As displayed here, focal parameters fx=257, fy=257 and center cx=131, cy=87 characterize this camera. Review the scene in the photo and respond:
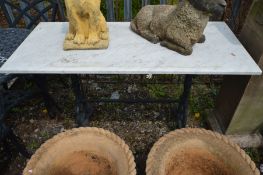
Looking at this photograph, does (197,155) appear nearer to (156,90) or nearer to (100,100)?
(100,100)

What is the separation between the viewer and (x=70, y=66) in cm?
190

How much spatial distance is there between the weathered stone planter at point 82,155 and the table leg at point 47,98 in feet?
3.63

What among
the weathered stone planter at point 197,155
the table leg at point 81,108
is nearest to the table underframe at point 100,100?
the table leg at point 81,108

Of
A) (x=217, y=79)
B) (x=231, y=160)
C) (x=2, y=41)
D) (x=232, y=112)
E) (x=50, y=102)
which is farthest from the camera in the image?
(x=217, y=79)

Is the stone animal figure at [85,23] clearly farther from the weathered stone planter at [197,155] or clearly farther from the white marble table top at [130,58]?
the weathered stone planter at [197,155]

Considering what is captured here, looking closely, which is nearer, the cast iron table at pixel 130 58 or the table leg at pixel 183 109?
the cast iron table at pixel 130 58

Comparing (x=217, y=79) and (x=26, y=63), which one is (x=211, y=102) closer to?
(x=217, y=79)

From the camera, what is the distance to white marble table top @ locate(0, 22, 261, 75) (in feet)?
6.15

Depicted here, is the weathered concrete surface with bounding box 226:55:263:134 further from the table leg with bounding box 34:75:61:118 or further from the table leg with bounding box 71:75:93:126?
the table leg with bounding box 34:75:61:118

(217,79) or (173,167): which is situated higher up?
(173,167)

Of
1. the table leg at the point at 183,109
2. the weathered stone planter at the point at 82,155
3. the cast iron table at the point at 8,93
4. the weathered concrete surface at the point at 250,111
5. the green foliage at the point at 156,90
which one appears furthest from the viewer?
the green foliage at the point at 156,90

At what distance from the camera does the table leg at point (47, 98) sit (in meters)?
2.82

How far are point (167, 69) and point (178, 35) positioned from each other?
1.03 ft

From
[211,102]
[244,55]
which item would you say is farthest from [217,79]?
[244,55]
